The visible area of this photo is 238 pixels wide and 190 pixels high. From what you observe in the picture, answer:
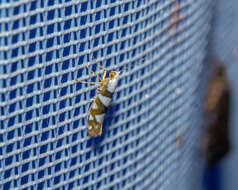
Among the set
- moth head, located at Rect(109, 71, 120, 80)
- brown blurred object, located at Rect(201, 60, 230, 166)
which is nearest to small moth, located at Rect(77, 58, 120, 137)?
moth head, located at Rect(109, 71, 120, 80)

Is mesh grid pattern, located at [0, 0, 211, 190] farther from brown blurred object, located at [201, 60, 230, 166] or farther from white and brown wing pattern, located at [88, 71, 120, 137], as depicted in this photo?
brown blurred object, located at [201, 60, 230, 166]

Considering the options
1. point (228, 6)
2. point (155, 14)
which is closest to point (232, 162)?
point (228, 6)

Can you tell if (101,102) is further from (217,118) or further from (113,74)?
(217,118)

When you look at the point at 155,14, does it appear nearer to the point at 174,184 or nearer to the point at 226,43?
the point at 174,184

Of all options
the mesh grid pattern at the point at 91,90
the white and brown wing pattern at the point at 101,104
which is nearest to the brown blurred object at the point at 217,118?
the mesh grid pattern at the point at 91,90

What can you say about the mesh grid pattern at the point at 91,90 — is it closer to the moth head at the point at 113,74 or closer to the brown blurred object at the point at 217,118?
the moth head at the point at 113,74

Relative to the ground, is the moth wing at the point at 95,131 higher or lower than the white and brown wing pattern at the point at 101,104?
lower
